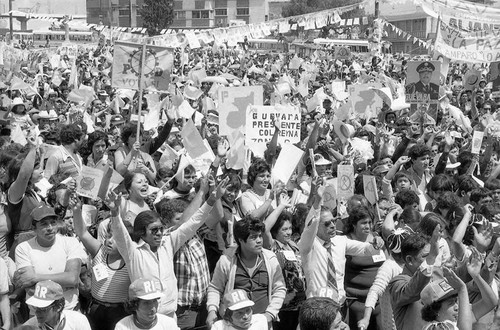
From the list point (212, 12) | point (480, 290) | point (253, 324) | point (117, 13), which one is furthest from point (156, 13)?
point (480, 290)

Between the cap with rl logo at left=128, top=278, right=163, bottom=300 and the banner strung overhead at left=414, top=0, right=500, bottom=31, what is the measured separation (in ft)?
47.7

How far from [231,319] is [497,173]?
4.69 m

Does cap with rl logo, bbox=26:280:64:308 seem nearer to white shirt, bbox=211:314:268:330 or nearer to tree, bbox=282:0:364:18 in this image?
white shirt, bbox=211:314:268:330

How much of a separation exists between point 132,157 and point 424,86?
16.9 ft

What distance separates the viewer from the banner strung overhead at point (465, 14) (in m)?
20.2

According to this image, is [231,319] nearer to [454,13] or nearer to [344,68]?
[454,13]

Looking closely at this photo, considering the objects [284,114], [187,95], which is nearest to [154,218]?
[284,114]

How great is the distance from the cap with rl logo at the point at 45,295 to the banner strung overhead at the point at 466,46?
11.5 metres

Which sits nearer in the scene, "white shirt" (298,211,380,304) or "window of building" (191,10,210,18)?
"white shirt" (298,211,380,304)

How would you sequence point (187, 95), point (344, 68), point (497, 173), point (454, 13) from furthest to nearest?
point (344, 68)
point (454, 13)
point (187, 95)
point (497, 173)

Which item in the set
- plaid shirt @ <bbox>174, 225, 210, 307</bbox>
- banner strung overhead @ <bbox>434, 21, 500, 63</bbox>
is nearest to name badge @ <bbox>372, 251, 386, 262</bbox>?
plaid shirt @ <bbox>174, 225, 210, 307</bbox>

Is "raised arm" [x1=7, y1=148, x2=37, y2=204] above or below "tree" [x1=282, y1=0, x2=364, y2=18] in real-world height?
below

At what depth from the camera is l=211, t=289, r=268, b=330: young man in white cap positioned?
4930 millimetres

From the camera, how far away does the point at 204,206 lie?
19.1ft
